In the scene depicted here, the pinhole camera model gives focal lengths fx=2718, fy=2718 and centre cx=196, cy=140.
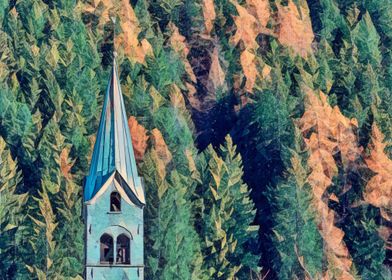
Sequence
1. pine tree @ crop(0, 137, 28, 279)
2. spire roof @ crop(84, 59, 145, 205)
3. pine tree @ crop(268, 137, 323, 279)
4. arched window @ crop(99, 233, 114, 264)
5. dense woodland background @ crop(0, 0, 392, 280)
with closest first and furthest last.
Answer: arched window @ crop(99, 233, 114, 264) → spire roof @ crop(84, 59, 145, 205) → dense woodland background @ crop(0, 0, 392, 280) → pine tree @ crop(0, 137, 28, 279) → pine tree @ crop(268, 137, 323, 279)

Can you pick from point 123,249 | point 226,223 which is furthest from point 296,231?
point 123,249

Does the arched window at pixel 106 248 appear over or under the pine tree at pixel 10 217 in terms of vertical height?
under

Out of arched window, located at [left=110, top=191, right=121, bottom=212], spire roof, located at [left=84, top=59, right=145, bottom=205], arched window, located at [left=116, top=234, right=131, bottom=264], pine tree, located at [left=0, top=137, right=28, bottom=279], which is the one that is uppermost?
pine tree, located at [left=0, top=137, right=28, bottom=279]

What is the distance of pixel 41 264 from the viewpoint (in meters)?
95.1

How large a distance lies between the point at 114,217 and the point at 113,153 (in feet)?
7.48

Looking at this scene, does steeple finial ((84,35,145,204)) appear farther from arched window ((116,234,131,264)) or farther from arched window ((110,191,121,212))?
arched window ((116,234,131,264))

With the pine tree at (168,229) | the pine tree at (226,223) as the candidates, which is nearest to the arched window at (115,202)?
the pine tree at (168,229)

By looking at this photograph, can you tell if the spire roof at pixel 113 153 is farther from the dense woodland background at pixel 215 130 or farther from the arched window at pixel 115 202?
the dense woodland background at pixel 215 130

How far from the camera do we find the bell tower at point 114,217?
82.4 m

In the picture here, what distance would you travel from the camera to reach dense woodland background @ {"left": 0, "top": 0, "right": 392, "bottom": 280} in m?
96.2

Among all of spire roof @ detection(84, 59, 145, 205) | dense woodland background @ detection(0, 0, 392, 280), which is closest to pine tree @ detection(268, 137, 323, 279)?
dense woodland background @ detection(0, 0, 392, 280)

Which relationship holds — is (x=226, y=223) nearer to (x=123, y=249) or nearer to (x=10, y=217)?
(x=10, y=217)

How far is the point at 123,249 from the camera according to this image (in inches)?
3260

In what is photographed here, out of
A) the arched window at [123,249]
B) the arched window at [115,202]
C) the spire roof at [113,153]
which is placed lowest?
the arched window at [123,249]
